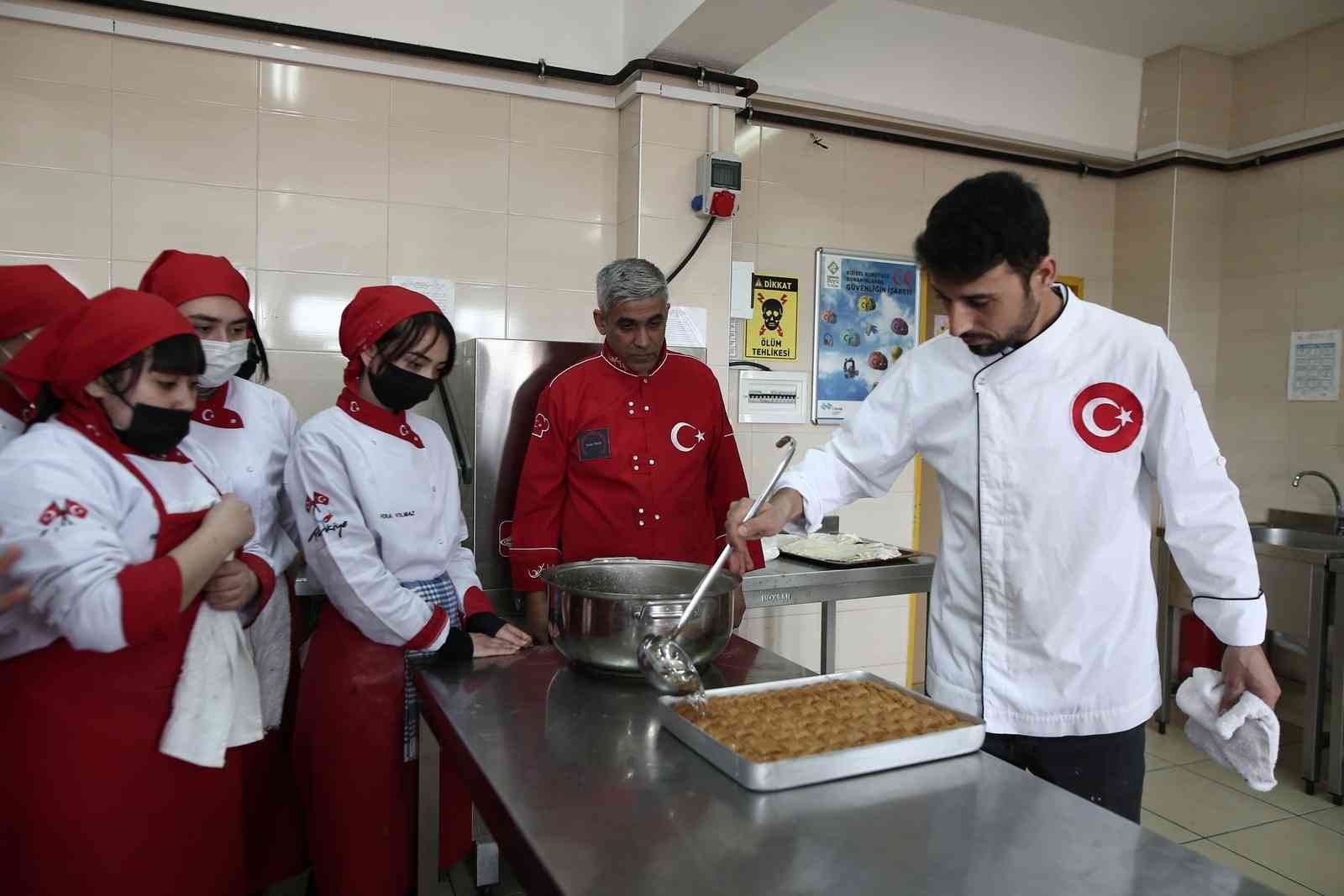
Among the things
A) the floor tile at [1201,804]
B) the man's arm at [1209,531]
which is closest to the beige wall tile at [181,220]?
the man's arm at [1209,531]

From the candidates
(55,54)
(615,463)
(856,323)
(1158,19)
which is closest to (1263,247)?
(1158,19)

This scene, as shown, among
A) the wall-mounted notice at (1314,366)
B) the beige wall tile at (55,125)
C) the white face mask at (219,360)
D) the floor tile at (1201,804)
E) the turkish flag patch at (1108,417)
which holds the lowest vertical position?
the floor tile at (1201,804)

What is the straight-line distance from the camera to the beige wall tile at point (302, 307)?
10.4 feet

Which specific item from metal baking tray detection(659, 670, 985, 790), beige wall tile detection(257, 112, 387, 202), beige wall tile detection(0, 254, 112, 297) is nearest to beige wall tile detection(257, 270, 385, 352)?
beige wall tile detection(257, 112, 387, 202)

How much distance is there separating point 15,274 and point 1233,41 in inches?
200

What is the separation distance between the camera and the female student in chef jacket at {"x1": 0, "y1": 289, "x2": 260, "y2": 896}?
4.64 feet

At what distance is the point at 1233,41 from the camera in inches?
177

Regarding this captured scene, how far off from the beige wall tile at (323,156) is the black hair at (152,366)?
1.79 metres

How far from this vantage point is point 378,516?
197 cm

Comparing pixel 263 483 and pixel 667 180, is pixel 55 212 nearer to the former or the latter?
pixel 263 483

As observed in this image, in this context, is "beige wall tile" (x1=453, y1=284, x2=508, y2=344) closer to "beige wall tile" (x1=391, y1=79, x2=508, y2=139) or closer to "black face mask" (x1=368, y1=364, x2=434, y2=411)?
"beige wall tile" (x1=391, y1=79, x2=508, y2=139)

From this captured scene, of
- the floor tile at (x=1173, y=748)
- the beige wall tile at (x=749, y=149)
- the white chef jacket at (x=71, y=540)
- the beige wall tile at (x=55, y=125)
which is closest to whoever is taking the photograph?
the white chef jacket at (x=71, y=540)

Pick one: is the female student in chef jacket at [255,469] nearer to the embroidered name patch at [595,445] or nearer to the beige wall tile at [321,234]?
the embroidered name patch at [595,445]

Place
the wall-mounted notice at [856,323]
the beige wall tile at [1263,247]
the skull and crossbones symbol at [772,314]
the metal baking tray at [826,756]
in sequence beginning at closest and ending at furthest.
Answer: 1. the metal baking tray at [826,756]
2. the skull and crossbones symbol at [772,314]
3. the wall-mounted notice at [856,323]
4. the beige wall tile at [1263,247]
